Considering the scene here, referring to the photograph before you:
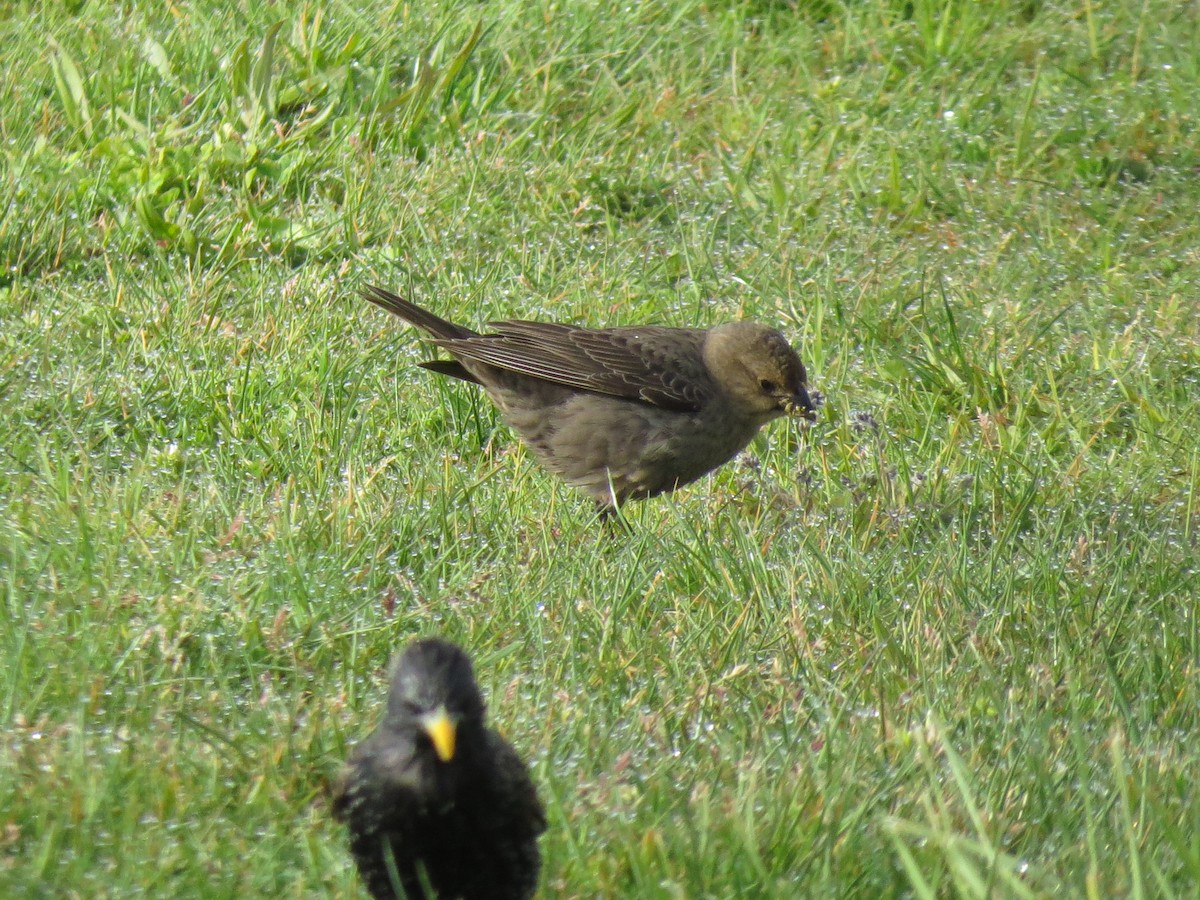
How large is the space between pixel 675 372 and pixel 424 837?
3.26 m

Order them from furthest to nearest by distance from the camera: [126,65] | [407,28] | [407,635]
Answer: [407,28] < [126,65] < [407,635]

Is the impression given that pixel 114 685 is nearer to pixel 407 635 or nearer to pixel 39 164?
pixel 407 635

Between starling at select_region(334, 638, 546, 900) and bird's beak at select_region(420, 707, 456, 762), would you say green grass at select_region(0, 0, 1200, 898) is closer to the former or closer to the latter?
starling at select_region(334, 638, 546, 900)

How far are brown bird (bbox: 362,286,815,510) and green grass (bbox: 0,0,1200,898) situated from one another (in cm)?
18

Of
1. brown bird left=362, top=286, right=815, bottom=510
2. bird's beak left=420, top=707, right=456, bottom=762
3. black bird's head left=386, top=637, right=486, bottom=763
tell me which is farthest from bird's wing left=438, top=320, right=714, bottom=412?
bird's beak left=420, top=707, right=456, bottom=762

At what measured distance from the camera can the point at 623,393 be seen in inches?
241

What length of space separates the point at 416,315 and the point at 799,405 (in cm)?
149

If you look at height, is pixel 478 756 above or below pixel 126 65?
above

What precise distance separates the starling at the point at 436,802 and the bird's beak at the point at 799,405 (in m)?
3.12

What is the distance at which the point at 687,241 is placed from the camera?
302 inches

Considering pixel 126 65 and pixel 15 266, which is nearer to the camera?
pixel 15 266

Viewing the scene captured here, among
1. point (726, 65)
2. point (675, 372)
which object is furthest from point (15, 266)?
point (726, 65)

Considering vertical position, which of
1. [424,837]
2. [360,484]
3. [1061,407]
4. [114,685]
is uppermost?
[424,837]

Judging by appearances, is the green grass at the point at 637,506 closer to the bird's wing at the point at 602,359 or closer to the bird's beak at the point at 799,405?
the bird's beak at the point at 799,405
